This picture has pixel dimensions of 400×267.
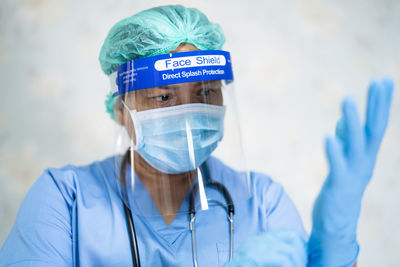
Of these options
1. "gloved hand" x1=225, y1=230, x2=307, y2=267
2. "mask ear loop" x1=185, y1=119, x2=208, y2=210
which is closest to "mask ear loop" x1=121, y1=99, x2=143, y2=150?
"mask ear loop" x1=185, y1=119, x2=208, y2=210

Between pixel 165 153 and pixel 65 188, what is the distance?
30cm

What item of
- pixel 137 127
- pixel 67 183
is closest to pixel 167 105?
pixel 137 127

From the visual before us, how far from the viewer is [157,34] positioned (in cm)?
106

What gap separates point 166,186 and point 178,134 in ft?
0.53

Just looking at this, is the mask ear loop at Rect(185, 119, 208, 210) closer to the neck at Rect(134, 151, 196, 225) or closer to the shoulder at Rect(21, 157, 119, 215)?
the neck at Rect(134, 151, 196, 225)

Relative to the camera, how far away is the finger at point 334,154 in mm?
693

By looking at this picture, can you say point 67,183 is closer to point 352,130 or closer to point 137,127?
point 137,127

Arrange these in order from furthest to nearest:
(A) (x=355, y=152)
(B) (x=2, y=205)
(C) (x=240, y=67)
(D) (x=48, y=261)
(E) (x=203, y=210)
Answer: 1. (C) (x=240, y=67)
2. (B) (x=2, y=205)
3. (E) (x=203, y=210)
4. (D) (x=48, y=261)
5. (A) (x=355, y=152)

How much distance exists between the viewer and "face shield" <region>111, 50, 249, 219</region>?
40.6 inches

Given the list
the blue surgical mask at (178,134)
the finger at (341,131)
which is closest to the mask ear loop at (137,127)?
the blue surgical mask at (178,134)

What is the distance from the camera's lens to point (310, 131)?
1.78 metres

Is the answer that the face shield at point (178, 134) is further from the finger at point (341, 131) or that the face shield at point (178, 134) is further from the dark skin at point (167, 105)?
the finger at point (341, 131)

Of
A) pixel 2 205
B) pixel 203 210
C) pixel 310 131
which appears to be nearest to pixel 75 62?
pixel 2 205

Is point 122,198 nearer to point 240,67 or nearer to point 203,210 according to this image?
point 203,210
